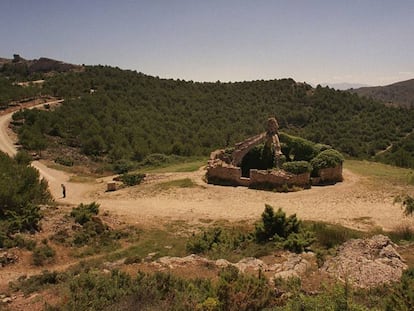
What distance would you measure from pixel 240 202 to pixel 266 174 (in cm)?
291

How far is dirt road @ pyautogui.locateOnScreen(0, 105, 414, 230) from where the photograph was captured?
17984 mm

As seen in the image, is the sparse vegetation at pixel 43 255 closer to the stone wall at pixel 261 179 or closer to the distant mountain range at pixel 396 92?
the stone wall at pixel 261 179

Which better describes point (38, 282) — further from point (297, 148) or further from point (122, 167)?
point (122, 167)

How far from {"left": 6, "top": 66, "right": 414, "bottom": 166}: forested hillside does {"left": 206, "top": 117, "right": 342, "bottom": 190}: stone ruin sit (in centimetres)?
1269

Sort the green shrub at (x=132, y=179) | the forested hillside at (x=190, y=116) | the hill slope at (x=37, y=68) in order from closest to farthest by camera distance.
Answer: the green shrub at (x=132, y=179), the forested hillside at (x=190, y=116), the hill slope at (x=37, y=68)

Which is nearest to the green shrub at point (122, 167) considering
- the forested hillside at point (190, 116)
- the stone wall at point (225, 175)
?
the forested hillside at point (190, 116)

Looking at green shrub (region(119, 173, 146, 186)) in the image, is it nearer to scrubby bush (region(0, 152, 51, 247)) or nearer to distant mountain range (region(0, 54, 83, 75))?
scrubby bush (region(0, 152, 51, 247))

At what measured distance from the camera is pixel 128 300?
7.70 m

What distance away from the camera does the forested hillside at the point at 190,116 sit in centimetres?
4156

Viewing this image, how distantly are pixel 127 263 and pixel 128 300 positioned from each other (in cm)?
383

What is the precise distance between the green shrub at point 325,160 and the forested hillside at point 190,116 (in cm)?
1462

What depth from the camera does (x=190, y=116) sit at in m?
54.4

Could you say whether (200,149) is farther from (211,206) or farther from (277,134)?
(211,206)

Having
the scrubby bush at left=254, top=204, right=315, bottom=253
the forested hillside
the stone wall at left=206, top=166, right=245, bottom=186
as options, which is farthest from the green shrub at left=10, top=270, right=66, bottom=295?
the forested hillside
